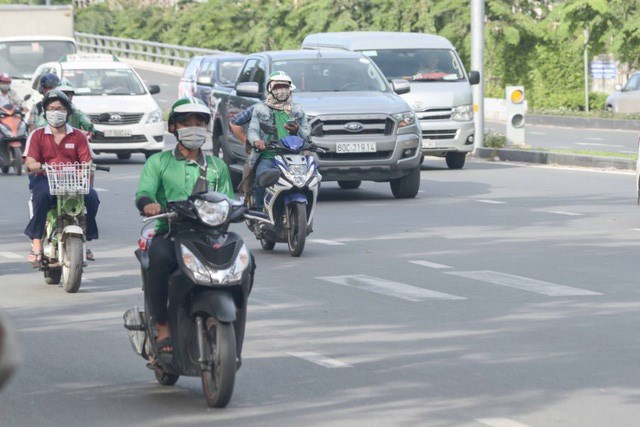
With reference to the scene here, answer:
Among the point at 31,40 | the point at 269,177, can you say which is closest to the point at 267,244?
the point at 269,177

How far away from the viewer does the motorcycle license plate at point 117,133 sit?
2716 centimetres

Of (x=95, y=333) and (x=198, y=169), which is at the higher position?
(x=198, y=169)

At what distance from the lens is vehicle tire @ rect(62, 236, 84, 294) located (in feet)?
38.8

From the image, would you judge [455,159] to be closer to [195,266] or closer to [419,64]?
[419,64]

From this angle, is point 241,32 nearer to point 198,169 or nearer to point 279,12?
point 279,12

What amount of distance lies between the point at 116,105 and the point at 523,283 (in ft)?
54.2

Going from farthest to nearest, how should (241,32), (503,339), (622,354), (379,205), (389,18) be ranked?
(241,32), (389,18), (379,205), (503,339), (622,354)

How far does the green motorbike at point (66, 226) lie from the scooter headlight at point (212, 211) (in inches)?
176

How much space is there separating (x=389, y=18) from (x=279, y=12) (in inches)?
387

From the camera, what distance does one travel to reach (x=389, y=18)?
52.9 meters

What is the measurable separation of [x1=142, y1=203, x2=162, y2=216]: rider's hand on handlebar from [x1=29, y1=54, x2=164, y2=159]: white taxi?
18.9 metres

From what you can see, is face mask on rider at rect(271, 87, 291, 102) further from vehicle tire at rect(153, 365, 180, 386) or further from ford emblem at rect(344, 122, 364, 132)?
vehicle tire at rect(153, 365, 180, 386)

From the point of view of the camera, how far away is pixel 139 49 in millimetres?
76625

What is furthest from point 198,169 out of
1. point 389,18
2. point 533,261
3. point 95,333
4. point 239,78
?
point 389,18
